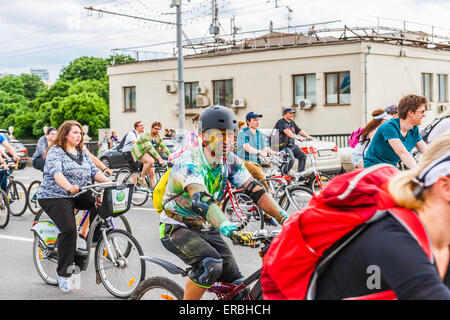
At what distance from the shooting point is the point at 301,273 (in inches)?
77.1

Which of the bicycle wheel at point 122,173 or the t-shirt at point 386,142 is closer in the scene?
the t-shirt at point 386,142

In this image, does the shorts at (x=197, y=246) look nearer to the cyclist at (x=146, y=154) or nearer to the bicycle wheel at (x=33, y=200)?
the bicycle wheel at (x=33, y=200)

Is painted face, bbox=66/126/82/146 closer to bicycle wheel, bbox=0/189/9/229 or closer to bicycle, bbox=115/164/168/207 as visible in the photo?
bicycle wheel, bbox=0/189/9/229

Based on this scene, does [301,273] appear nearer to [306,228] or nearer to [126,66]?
[306,228]

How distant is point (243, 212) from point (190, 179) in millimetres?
5472

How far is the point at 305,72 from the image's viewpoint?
29.9m

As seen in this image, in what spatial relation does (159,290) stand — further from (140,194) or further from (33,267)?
(140,194)

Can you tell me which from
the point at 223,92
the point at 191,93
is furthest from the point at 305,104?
the point at 191,93

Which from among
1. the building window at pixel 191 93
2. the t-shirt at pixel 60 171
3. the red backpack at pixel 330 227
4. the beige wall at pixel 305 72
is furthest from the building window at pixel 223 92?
the red backpack at pixel 330 227

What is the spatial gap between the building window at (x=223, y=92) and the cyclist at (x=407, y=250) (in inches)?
1234

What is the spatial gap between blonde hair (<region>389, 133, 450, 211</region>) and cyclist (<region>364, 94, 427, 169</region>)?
15.0 ft

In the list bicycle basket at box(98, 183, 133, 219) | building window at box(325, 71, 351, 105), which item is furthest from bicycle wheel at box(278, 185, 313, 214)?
building window at box(325, 71, 351, 105)

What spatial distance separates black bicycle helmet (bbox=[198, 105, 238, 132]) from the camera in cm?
357

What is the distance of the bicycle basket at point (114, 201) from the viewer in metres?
5.75
